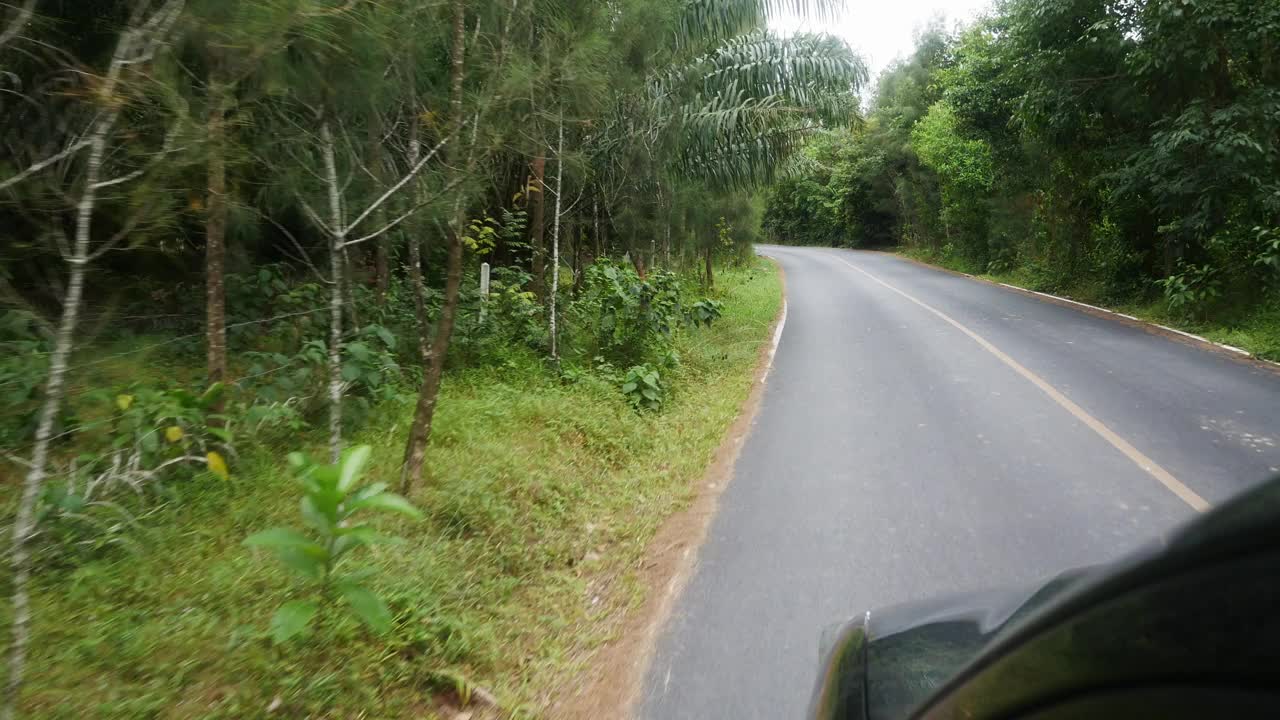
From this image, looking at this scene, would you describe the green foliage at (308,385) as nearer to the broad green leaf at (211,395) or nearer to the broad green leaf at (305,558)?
the broad green leaf at (211,395)

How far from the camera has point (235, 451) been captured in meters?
4.84

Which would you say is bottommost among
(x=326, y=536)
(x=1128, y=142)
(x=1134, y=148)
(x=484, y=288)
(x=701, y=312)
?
(x=326, y=536)

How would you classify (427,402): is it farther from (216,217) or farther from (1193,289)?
(1193,289)

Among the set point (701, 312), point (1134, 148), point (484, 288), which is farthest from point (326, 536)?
point (1134, 148)

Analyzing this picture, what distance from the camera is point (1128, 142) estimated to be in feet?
49.6

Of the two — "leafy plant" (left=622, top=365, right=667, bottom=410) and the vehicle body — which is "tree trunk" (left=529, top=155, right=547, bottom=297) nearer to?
"leafy plant" (left=622, top=365, right=667, bottom=410)

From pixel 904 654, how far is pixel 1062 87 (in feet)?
54.7

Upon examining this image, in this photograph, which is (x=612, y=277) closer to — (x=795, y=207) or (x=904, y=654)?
(x=904, y=654)

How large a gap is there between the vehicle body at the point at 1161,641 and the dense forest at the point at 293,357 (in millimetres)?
2374

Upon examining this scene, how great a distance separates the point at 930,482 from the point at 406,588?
395 cm

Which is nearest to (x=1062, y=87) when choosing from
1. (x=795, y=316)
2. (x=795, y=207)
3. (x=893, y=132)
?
(x=795, y=316)

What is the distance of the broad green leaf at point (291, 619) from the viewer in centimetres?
280

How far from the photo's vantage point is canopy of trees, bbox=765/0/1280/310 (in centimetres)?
1193

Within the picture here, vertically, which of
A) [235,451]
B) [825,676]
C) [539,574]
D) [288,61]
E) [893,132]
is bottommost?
[539,574]
